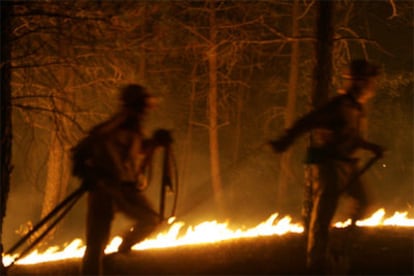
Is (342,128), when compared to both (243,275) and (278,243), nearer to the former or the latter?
(243,275)

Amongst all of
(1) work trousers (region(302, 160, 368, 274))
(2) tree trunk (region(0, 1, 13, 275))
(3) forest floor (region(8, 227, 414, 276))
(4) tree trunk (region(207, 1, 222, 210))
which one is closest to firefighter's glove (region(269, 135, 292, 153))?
(1) work trousers (region(302, 160, 368, 274))

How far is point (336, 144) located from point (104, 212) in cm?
225

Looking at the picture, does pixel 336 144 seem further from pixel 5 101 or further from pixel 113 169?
pixel 5 101

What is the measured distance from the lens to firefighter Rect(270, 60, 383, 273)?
19.5 ft

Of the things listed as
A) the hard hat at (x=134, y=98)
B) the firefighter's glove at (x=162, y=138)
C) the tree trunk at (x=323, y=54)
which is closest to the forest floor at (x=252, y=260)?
the tree trunk at (x=323, y=54)

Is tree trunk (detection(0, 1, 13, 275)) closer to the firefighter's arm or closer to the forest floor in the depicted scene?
the forest floor

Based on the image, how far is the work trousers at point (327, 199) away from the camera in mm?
6125

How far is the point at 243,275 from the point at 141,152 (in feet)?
5.41

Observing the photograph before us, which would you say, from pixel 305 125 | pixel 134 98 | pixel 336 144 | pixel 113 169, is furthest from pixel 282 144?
pixel 113 169

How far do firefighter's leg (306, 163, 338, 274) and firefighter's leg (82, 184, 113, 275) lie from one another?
6.61 feet

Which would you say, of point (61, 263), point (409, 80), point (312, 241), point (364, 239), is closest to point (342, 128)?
point (312, 241)

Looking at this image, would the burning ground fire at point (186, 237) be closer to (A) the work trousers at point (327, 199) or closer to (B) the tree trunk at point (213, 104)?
(A) the work trousers at point (327, 199)

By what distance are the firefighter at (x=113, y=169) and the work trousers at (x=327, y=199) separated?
5.21 ft

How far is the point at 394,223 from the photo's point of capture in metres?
9.73
